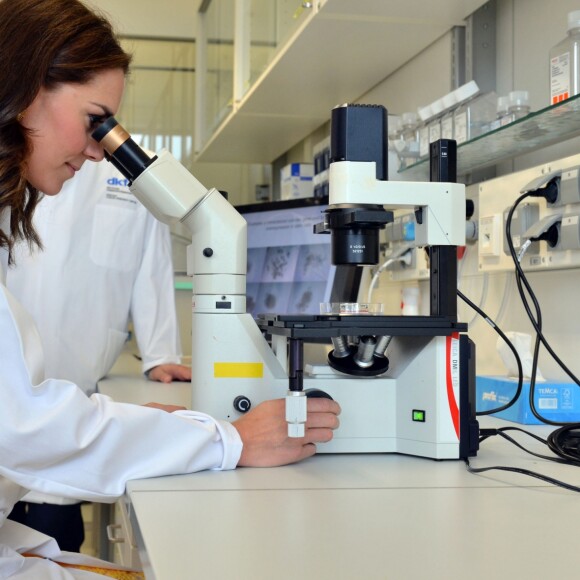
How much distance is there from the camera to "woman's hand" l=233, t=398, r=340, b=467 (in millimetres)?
990

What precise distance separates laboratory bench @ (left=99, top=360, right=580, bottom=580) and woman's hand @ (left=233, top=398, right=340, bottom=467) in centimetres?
1

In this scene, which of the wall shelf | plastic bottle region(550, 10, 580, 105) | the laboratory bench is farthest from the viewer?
the wall shelf

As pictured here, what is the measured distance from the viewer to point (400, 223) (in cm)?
212

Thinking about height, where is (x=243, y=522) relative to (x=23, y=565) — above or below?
above

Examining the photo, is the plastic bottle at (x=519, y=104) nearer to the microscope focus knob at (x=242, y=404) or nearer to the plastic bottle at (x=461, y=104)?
the plastic bottle at (x=461, y=104)

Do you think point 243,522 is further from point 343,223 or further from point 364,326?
point 343,223

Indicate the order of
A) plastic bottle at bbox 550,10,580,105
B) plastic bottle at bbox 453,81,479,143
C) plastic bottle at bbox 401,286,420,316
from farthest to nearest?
plastic bottle at bbox 401,286,420,316 → plastic bottle at bbox 453,81,479,143 → plastic bottle at bbox 550,10,580,105

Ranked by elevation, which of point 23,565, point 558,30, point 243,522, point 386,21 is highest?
point 386,21

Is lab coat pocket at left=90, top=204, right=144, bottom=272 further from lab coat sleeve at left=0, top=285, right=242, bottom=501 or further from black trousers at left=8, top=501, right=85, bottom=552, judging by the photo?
lab coat sleeve at left=0, top=285, right=242, bottom=501

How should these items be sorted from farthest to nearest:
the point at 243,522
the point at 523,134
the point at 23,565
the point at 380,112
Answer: the point at 523,134
the point at 380,112
the point at 23,565
the point at 243,522

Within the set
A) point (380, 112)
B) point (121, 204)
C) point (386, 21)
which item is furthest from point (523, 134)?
point (121, 204)

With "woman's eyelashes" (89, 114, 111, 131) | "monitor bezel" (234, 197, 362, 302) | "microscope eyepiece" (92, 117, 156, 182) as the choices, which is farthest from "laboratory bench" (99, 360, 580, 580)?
"monitor bezel" (234, 197, 362, 302)

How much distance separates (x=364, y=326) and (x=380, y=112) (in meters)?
0.30

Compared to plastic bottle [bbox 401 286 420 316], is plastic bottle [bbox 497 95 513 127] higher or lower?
higher
